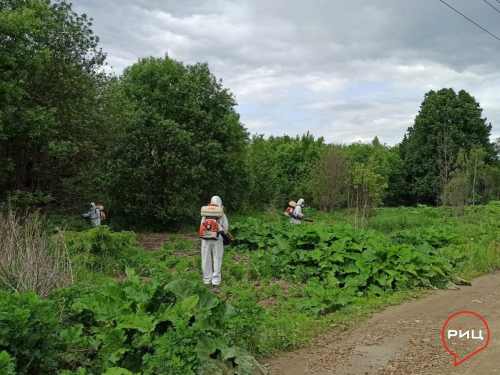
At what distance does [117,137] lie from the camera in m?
16.0

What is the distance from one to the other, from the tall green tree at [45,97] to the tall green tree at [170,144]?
2.88m

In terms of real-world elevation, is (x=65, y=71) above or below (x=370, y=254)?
above

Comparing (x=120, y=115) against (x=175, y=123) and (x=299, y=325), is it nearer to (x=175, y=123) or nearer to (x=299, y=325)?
(x=175, y=123)

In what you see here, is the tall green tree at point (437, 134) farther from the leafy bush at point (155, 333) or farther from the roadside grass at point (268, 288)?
the leafy bush at point (155, 333)

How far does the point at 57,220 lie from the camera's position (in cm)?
1431

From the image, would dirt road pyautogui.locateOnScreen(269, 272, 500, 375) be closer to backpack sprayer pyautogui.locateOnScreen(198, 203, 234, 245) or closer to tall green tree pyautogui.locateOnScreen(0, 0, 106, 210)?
backpack sprayer pyautogui.locateOnScreen(198, 203, 234, 245)

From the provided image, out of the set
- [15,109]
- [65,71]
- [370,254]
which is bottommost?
[370,254]

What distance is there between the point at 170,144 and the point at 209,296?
45.1 ft

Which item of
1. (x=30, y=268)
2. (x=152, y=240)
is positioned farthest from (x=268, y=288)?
(x=152, y=240)

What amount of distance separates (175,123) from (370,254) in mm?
10808

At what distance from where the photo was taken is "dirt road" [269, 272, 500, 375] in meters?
5.17

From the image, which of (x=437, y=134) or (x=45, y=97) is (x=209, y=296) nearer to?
(x=45, y=97)

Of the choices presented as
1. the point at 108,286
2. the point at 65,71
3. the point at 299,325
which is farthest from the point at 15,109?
the point at 299,325

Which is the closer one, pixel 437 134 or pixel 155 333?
pixel 155 333
